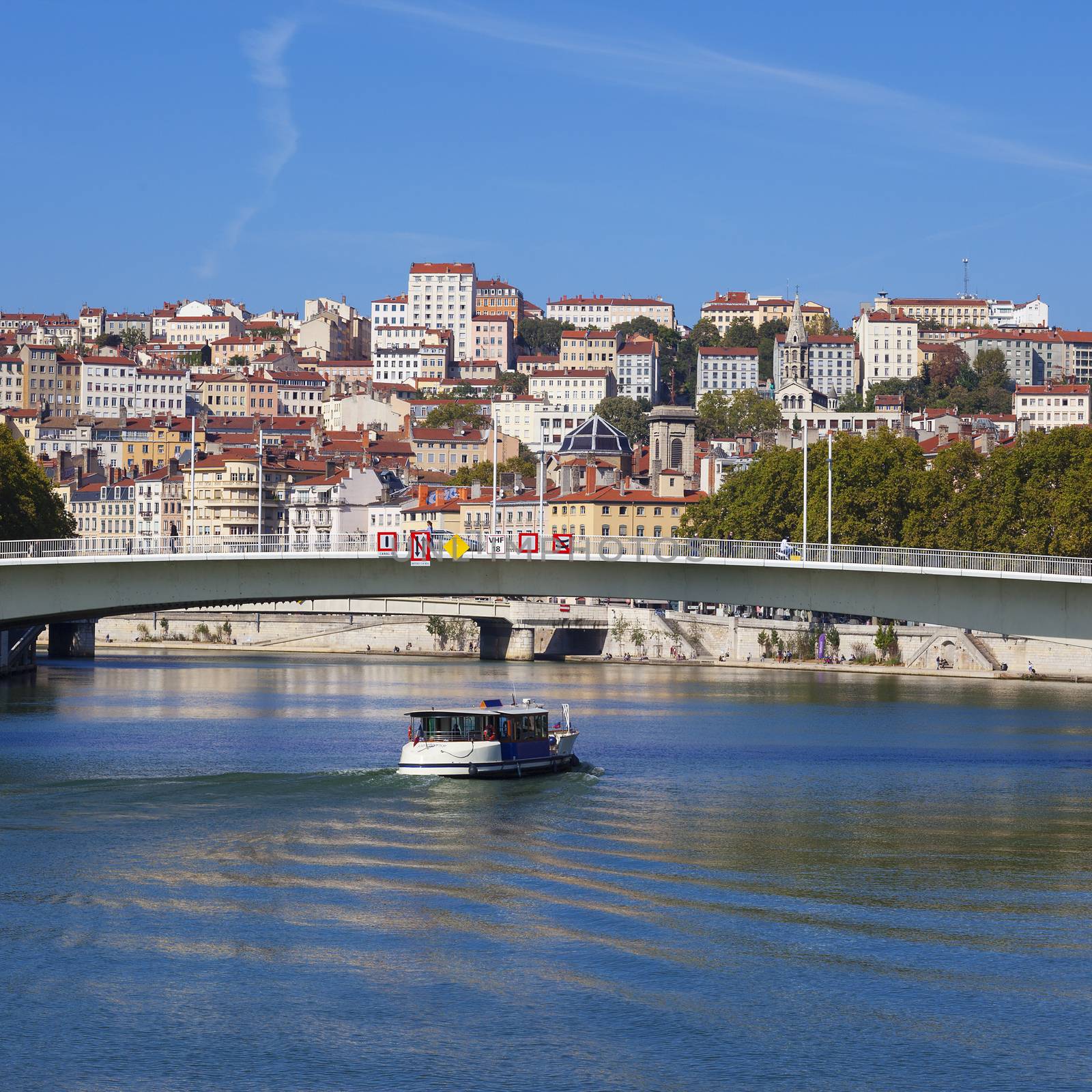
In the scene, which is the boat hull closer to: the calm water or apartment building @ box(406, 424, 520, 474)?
the calm water

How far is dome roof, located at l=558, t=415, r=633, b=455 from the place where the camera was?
139m

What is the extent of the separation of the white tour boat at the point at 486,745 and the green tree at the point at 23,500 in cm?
2611

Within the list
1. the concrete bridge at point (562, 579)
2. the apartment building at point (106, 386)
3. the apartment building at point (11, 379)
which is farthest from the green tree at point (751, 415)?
the concrete bridge at point (562, 579)

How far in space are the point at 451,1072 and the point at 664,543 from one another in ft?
83.0

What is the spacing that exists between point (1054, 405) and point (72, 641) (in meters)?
104

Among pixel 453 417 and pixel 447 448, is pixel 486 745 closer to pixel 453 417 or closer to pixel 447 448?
pixel 447 448

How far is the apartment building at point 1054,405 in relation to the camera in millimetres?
175625

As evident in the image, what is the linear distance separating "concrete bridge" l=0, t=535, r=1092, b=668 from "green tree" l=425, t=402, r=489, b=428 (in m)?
132

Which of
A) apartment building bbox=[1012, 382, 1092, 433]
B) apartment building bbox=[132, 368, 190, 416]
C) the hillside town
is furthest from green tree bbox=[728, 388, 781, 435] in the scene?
apartment building bbox=[132, 368, 190, 416]

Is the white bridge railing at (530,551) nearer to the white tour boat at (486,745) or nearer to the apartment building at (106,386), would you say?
the white tour boat at (486,745)

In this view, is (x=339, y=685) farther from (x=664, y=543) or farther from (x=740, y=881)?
(x=740, y=881)

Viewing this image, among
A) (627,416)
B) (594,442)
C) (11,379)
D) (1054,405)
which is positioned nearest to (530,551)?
(594,442)

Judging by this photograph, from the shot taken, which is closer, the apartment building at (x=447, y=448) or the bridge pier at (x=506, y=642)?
the bridge pier at (x=506, y=642)

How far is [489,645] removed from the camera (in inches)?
3939
